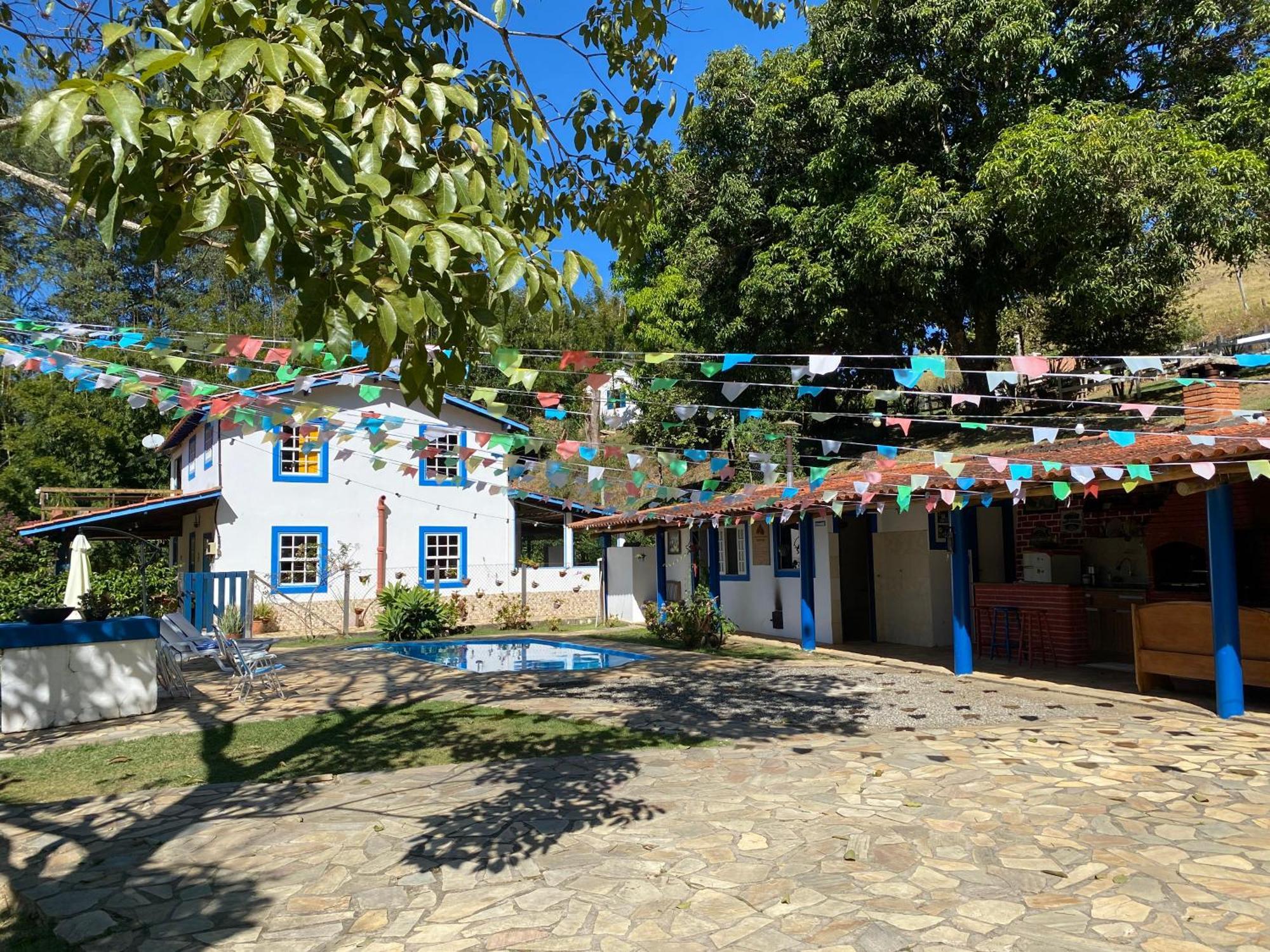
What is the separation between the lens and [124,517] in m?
18.2

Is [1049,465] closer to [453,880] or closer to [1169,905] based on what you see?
[1169,905]

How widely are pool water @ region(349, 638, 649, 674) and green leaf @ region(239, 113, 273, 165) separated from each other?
408 inches

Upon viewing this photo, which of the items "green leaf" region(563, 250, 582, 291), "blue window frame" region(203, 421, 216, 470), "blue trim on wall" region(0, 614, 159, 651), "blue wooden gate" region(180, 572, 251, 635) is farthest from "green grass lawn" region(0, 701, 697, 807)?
"blue window frame" region(203, 421, 216, 470)

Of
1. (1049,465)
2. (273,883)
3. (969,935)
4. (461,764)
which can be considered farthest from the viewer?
(1049,465)

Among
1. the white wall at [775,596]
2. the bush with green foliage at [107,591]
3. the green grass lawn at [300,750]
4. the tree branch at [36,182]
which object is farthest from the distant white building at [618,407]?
the tree branch at [36,182]

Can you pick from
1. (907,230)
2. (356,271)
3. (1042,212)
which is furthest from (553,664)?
(356,271)

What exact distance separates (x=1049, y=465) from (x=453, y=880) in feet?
18.9

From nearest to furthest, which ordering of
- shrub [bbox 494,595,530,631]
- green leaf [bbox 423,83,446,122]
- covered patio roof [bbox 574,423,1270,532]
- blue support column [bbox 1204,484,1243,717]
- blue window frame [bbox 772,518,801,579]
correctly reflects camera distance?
1. green leaf [bbox 423,83,446,122]
2. covered patio roof [bbox 574,423,1270,532]
3. blue support column [bbox 1204,484,1243,717]
4. blue window frame [bbox 772,518,801,579]
5. shrub [bbox 494,595,530,631]

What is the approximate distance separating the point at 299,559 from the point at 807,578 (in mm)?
11265

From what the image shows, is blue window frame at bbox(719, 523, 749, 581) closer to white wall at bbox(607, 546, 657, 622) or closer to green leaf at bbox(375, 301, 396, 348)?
white wall at bbox(607, 546, 657, 622)

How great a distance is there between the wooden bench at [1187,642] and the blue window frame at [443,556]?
586 inches

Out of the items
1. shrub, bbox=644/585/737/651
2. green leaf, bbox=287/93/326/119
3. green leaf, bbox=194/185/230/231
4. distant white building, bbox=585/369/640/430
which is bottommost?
shrub, bbox=644/585/737/651

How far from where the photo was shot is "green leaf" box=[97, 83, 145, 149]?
1911 mm

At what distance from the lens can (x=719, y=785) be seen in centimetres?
572
